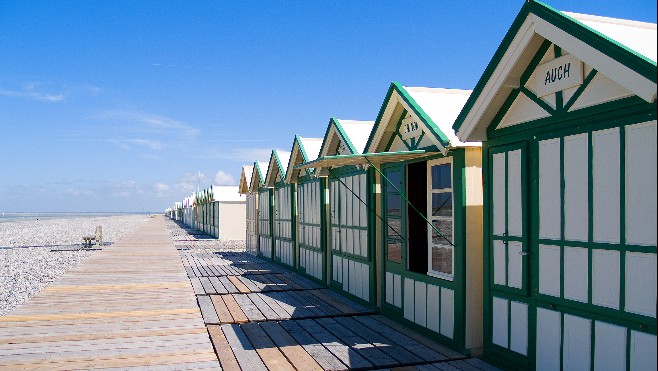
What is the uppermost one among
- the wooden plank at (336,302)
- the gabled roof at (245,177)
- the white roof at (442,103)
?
the white roof at (442,103)

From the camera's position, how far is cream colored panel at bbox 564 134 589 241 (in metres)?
4.50

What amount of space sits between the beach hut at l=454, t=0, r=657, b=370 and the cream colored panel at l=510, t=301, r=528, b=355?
0.6 inches

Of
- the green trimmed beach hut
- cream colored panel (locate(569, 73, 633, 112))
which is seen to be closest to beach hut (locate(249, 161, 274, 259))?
the green trimmed beach hut

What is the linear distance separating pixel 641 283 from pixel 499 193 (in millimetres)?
1812

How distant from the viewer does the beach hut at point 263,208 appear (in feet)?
52.5

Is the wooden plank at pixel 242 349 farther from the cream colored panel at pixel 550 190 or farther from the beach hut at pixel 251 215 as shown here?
the beach hut at pixel 251 215

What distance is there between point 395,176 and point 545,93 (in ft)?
10.5

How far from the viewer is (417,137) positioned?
7367mm

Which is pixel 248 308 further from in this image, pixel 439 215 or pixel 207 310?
pixel 439 215

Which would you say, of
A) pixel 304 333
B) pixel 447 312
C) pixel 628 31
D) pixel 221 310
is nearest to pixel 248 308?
pixel 221 310

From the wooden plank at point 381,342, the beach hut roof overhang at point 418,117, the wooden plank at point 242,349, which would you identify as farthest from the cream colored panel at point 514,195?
the wooden plank at point 242,349

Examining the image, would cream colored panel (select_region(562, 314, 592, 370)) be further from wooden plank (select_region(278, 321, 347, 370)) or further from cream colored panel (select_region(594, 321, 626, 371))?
wooden plank (select_region(278, 321, 347, 370))

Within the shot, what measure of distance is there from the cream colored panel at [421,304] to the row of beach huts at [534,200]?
3 centimetres

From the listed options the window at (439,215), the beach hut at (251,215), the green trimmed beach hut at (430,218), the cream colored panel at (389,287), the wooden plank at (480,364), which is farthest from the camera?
the beach hut at (251,215)
